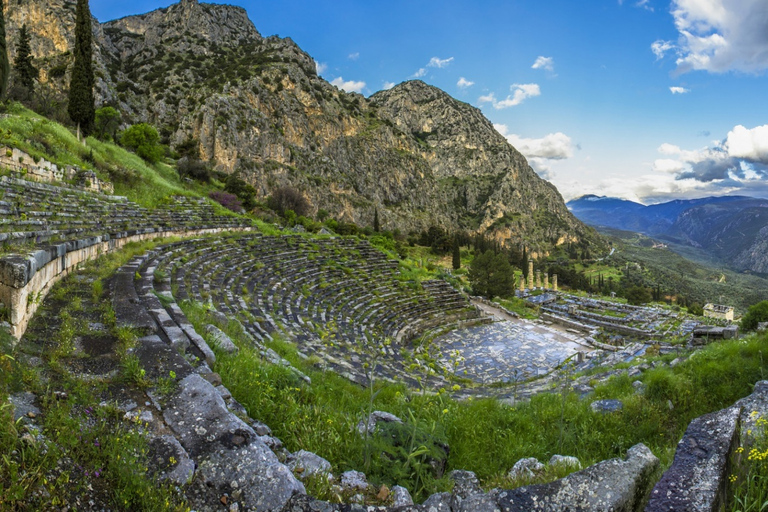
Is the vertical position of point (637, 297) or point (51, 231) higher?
point (51, 231)

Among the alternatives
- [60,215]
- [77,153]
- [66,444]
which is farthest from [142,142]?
[66,444]

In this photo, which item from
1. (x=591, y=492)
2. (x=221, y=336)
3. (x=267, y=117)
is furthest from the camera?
(x=267, y=117)

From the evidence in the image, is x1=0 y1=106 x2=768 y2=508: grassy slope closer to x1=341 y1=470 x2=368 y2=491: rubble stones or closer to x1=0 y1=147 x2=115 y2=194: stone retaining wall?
x1=341 y1=470 x2=368 y2=491: rubble stones

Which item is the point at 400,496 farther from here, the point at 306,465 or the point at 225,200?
the point at 225,200

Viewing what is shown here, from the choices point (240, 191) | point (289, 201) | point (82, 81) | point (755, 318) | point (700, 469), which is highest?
point (82, 81)

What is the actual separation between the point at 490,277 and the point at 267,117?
59933 mm

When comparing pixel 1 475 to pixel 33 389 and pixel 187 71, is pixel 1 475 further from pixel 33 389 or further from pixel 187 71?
pixel 187 71

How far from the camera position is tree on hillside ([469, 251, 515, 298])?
1347 inches

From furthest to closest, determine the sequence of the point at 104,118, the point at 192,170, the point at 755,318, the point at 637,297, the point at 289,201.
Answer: the point at 289,201 → the point at 637,297 → the point at 192,170 → the point at 104,118 → the point at 755,318

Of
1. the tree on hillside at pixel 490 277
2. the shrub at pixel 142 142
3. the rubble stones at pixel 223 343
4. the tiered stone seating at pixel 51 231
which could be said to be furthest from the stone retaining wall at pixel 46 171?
the tree on hillside at pixel 490 277

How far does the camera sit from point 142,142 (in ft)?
97.3

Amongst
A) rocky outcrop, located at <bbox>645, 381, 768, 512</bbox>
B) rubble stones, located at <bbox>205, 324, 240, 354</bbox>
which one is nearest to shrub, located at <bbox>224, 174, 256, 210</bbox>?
rubble stones, located at <bbox>205, 324, 240, 354</bbox>

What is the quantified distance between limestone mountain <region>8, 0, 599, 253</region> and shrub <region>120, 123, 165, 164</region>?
3209 centimetres

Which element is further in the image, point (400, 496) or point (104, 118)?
point (104, 118)
